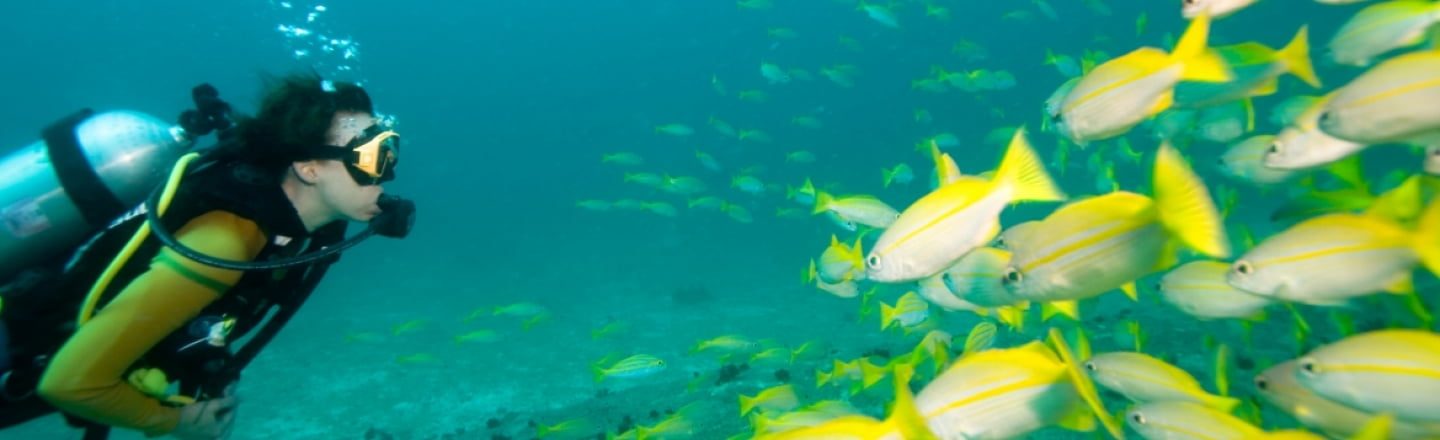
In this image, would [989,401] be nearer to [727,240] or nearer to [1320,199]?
[1320,199]

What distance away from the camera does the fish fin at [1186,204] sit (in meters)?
1.91

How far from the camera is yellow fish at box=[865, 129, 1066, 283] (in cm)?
229

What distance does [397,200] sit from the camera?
3.45 m

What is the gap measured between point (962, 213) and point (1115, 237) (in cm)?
47

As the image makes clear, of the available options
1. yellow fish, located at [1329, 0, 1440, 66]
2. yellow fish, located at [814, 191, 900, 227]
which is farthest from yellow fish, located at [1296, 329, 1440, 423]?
yellow fish, located at [814, 191, 900, 227]

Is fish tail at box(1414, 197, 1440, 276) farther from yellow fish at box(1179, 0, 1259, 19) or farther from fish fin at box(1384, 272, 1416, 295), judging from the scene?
yellow fish at box(1179, 0, 1259, 19)

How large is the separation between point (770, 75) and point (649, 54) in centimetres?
11288

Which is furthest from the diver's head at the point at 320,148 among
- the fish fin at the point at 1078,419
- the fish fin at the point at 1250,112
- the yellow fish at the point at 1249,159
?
the fish fin at the point at 1250,112

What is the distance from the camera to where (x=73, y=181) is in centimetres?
314

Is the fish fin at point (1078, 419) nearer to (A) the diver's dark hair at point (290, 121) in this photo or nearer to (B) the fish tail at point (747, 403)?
(A) the diver's dark hair at point (290, 121)

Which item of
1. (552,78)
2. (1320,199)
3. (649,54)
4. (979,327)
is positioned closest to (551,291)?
(979,327)

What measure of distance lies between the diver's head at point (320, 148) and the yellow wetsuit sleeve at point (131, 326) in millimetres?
447

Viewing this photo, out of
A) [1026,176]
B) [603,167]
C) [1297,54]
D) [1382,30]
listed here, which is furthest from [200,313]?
[603,167]

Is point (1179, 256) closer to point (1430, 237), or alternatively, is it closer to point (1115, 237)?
point (1115, 237)
